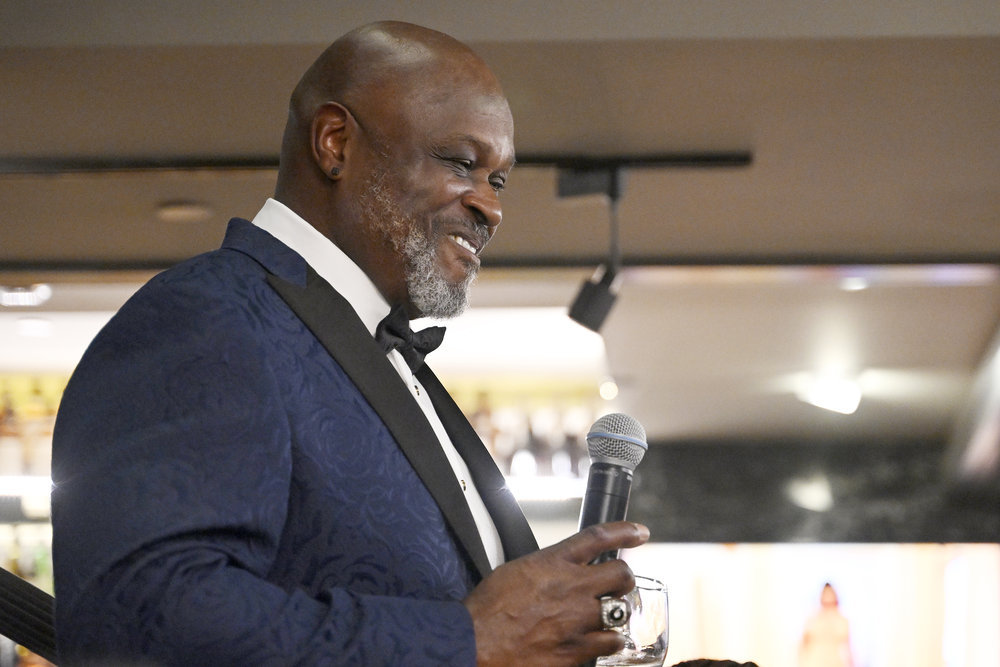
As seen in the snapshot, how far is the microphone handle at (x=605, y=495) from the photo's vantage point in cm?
101

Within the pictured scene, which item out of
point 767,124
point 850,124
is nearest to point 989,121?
point 850,124

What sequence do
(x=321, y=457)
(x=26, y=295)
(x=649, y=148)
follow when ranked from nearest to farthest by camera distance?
(x=321, y=457), (x=649, y=148), (x=26, y=295)

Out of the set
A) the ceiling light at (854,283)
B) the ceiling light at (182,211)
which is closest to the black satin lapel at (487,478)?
the ceiling light at (182,211)

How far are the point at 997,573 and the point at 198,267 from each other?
245 inches

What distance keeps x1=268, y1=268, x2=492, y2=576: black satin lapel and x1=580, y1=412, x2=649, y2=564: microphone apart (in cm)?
10

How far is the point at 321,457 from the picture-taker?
935mm

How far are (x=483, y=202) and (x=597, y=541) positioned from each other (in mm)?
427

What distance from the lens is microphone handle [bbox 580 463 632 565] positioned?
1015mm

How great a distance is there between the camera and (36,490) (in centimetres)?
514

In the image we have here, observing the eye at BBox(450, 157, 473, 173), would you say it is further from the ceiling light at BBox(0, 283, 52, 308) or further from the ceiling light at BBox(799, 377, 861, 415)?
the ceiling light at BBox(799, 377, 861, 415)

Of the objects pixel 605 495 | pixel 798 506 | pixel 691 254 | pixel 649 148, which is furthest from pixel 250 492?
pixel 798 506

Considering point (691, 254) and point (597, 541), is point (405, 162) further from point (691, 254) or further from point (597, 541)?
point (691, 254)

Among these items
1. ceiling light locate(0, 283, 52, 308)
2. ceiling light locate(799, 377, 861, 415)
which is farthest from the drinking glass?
ceiling light locate(799, 377, 861, 415)

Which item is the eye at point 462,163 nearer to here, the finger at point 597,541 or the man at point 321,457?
the man at point 321,457
